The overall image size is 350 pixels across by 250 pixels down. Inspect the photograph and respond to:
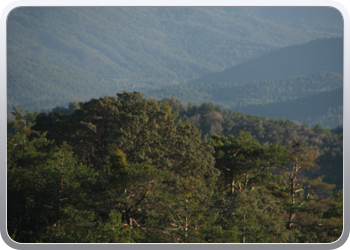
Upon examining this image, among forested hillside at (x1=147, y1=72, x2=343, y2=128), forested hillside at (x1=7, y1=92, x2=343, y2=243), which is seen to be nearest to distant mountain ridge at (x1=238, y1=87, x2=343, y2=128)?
forested hillside at (x1=147, y1=72, x2=343, y2=128)

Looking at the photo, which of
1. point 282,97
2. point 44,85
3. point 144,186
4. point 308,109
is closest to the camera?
point 144,186

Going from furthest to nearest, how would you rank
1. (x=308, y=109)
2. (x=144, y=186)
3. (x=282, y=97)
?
(x=282, y=97) → (x=308, y=109) → (x=144, y=186)

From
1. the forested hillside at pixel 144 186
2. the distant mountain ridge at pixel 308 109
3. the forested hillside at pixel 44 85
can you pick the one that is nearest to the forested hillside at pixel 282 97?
the distant mountain ridge at pixel 308 109

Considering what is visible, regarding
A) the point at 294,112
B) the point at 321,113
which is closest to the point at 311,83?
the point at 294,112

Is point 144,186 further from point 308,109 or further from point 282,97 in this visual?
point 282,97

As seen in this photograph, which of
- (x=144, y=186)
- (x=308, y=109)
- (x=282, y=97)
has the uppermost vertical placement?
(x=282, y=97)

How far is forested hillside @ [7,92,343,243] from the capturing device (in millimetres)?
11844

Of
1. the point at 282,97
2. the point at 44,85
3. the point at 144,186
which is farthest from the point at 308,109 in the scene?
the point at 144,186

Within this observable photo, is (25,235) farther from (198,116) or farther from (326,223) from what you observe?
(198,116)

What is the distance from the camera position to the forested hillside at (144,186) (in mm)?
11844

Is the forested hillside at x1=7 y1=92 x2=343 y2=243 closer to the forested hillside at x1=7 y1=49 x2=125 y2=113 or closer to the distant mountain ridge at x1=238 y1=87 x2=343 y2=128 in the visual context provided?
the distant mountain ridge at x1=238 y1=87 x2=343 y2=128

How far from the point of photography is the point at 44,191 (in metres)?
13.2

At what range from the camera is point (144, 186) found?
1240cm

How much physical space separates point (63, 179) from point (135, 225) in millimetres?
3098
